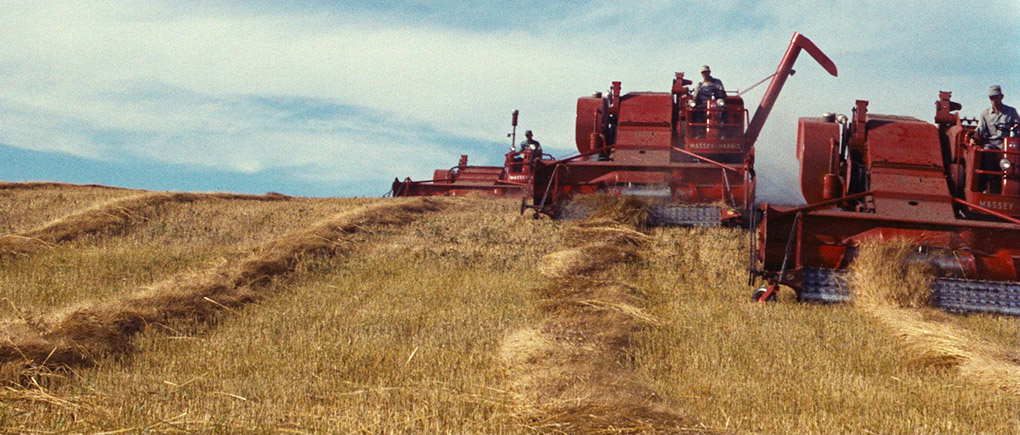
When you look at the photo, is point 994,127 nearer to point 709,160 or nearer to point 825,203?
point 825,203

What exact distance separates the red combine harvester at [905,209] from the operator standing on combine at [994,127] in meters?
0.02

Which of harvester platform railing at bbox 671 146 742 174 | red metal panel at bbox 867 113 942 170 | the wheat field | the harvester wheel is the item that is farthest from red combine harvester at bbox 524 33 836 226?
the harvester wheel

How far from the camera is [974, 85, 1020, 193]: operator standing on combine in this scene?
1020cm

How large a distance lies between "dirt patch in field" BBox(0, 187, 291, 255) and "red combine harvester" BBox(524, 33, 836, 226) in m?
5.72

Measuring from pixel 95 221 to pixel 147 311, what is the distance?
615cm

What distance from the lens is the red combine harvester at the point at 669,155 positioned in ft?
43.7

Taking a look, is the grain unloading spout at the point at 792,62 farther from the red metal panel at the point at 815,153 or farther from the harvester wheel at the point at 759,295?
the harvester wheel at the point at 759,295

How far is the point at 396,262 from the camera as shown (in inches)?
428

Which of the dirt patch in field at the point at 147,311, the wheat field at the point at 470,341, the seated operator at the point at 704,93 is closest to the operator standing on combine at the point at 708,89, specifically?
the seated operator at the point at 704,93

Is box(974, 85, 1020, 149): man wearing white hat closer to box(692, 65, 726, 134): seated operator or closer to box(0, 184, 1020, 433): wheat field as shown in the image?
box(0, 184, 1020, 433): wheat field

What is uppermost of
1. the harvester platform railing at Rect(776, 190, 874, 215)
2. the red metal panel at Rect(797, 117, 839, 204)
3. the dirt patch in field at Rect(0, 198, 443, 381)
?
the red metal panel at Rect(797, 117, 839, 204)

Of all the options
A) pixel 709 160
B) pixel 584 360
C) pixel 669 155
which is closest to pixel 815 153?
pixel 709 160

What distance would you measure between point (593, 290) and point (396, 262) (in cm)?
299

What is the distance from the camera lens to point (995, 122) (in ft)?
33.6
